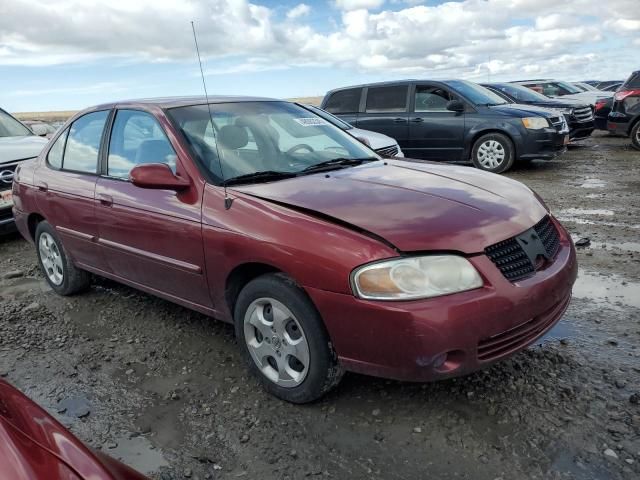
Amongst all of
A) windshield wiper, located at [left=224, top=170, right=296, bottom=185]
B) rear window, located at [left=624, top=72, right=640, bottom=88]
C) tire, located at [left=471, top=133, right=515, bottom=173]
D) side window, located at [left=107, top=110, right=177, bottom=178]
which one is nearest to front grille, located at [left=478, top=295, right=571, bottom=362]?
windshield wiper, located at [left=224, top=170, right=296, bottom=185]

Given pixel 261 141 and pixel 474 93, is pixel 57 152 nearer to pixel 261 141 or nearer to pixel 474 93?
pixel 261 141

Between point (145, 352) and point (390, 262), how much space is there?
1989 millimetres

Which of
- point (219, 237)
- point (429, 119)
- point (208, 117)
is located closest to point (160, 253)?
point (219, 237)

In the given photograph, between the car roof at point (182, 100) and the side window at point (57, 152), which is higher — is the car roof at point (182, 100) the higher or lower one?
the higher one

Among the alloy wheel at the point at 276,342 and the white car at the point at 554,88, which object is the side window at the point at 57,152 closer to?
the alloy wheel at the point at 276,342

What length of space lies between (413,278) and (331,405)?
90 cm

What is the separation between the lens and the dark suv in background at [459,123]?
31.9ft

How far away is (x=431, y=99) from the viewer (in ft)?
33.3

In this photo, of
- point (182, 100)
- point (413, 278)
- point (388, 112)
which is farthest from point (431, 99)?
point (413, 278)

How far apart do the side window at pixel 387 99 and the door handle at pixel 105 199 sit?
24.6 feet

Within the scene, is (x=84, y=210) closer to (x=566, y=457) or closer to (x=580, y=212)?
(x=566, y=457)

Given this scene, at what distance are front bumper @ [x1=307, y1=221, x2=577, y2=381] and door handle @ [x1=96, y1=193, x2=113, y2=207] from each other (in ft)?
5.94

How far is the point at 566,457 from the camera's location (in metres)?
2.37

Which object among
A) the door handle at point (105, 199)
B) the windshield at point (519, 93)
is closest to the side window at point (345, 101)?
the windshield at point (519, 93)
